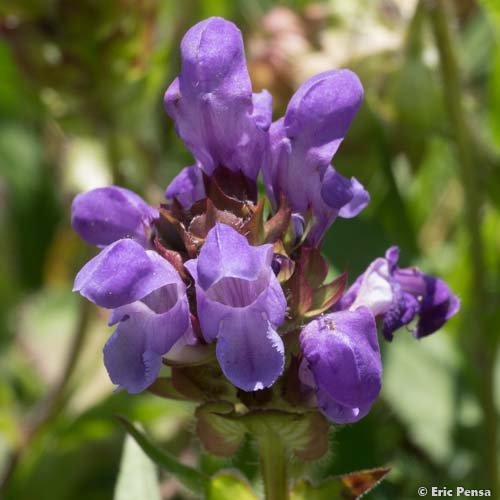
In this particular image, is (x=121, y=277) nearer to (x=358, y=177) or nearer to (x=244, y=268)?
(x=244, y=268)

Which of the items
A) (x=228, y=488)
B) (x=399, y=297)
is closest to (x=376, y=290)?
(x=399, y=297)

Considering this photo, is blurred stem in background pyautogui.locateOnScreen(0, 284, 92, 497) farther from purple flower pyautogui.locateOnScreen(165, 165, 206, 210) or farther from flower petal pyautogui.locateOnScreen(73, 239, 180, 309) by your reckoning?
flower petal pyautogui.locateOnScreen(73, 239, 180, 309)

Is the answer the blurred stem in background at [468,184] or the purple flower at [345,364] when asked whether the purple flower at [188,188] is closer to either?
the purple flower at [345,364]

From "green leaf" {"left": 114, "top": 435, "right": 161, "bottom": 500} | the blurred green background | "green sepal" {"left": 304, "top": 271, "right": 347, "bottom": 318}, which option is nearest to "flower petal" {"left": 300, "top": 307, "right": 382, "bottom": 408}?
"green sepal" {"left": 304, "top": 271, "right": 347, "bottom": 318}

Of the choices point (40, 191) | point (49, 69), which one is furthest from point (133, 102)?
point (40, 191)

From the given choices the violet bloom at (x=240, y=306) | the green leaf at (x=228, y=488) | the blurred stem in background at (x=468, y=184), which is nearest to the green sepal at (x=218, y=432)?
the green leaf at (x=228, y=488)

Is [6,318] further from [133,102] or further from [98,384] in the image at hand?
[133,102]
